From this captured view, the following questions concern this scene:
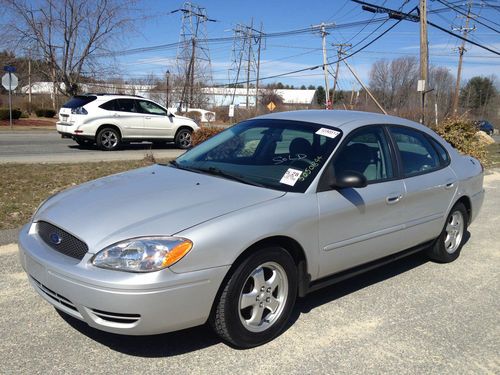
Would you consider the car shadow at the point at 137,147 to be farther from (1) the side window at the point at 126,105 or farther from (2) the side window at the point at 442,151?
(2) the side window at the point at 442,151

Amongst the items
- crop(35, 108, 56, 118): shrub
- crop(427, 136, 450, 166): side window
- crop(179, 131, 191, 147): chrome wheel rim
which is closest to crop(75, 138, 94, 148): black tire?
crop(179, 131, 191, 147): chrome wheel rim

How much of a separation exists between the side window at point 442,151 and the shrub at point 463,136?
10.0 metres

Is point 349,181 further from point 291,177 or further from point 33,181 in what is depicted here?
point 33,181

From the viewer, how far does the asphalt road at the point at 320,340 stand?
120 inches

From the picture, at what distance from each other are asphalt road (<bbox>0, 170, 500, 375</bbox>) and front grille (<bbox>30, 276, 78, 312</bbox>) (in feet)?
1.11

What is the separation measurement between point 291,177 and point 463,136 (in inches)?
494

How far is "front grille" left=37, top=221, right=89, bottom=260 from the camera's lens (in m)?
3.00

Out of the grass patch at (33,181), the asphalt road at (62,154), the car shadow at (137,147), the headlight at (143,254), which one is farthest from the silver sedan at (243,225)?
the car shadow at (137,147)

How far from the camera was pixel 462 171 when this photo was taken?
5.27 metres

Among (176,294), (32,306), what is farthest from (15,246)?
(176,294)

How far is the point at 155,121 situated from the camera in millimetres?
15820

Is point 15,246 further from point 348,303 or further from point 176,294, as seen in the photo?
point 348,303

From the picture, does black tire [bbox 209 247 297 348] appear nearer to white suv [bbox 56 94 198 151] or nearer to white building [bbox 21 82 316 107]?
white suv [bbox 56 94 198 151]

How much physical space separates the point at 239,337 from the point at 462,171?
333cm
